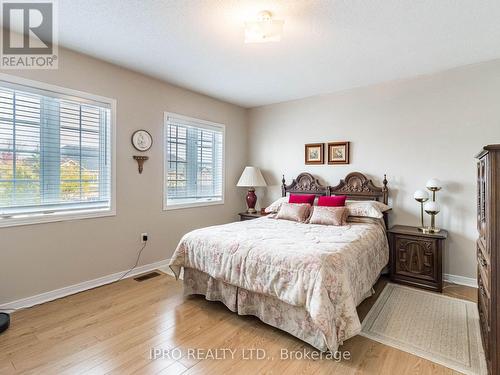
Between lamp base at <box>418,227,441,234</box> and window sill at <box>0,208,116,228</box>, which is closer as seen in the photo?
window sill at <box>0,208,116,228</box>

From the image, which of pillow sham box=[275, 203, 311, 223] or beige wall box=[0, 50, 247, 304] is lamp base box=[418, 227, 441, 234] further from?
beige wall box=[0, 50, 247, 304]

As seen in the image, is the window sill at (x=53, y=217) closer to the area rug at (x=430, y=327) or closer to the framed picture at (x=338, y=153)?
the area rug at (x=430, y=327)

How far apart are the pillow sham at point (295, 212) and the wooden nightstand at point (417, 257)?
1.03 meters

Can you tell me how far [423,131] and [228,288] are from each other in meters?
3.05

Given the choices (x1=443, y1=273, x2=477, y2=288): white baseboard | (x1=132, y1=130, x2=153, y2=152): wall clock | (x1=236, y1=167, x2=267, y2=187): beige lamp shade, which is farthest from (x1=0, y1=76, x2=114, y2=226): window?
(x1=443, y1=273, x2=477, y2=288): white baseboard

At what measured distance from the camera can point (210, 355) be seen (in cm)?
187

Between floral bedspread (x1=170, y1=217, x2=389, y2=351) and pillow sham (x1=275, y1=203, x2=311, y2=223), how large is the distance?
41 cm

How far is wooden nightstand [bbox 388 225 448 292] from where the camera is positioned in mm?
2918

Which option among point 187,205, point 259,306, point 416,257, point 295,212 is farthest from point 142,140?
point 416,257

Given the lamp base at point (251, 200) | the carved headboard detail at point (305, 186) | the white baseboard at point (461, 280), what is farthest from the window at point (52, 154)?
the white baseboard at point (461, 280)

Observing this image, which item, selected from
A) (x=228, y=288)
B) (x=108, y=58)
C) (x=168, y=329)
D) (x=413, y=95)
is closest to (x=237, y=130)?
(x=108, y=58)

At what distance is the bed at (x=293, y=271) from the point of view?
1.85 meters

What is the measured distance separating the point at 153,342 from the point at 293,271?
3.93 ft

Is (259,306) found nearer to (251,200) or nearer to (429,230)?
(429,230)
